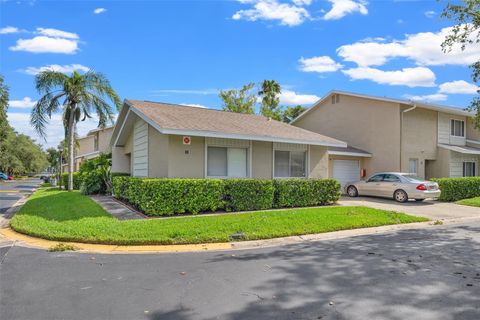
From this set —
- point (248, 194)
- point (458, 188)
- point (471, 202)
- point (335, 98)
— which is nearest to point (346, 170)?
point (335, 98)

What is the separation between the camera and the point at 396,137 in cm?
2103

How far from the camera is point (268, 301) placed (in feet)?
15.7

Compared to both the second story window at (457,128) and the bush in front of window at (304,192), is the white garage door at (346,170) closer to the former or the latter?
the bush in front of window at (304,192)

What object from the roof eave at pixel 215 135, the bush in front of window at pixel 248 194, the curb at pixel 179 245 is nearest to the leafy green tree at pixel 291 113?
the roof eave at pixel 215 135

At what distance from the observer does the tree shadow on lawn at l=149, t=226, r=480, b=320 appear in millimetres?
4422

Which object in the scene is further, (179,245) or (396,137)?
(396,137)

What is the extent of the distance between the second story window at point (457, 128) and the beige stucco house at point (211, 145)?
1280 centimetres

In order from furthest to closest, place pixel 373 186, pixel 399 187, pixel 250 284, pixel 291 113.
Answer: pixel 291 113, pixel 373 186, pixel 399 187, pixel 250 284

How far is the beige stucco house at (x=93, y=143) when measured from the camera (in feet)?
121

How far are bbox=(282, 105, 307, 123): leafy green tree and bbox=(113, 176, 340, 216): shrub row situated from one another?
33.4 metres

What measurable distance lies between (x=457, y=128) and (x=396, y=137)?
7.05 meters

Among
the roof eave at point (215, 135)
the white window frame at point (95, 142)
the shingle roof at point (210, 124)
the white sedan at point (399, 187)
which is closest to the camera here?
the roof eave at point (215, 135)

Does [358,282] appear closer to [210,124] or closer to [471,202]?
[210,124]

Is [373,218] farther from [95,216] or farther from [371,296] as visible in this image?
[95,216]
